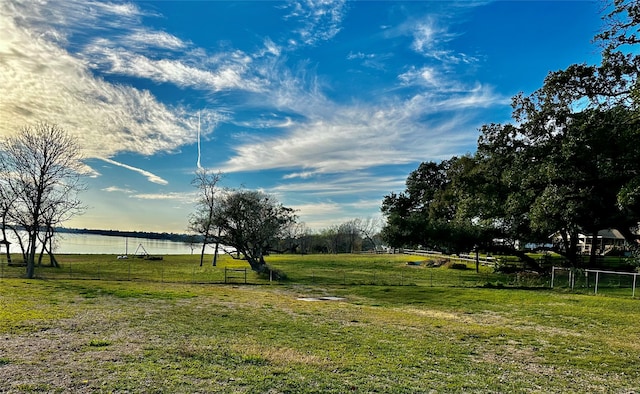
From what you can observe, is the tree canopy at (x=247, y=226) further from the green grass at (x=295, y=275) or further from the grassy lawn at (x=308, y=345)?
the grassy lawn at (x=308, y=345)

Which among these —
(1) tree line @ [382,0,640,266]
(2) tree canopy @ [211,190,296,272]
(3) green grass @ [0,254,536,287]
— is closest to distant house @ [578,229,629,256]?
(3) green grass @ [0,254,536,287]

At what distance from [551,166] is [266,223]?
→ 2033cm

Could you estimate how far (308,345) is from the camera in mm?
8984

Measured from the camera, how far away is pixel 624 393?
20.8 ft

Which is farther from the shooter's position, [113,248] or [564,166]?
[113,248]

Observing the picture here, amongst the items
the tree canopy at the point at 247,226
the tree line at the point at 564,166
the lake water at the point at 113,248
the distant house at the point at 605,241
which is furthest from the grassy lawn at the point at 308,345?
the distant house at the point at 605,241

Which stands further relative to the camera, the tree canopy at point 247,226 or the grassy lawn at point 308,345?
the tree canopy at point 247,226

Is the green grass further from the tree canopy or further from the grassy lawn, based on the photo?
the grassy lawn

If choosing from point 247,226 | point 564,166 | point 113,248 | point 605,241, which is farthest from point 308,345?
point 113,248

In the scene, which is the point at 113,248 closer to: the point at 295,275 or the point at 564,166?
the point at 295,275

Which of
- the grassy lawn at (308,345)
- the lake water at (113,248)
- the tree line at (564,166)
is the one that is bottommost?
the lake water at (113,248)

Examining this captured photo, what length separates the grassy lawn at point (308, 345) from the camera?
250 inches

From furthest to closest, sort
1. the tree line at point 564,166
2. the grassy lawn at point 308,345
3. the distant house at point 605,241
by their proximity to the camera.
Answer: the distant house at point 605,241
the tree line at point 564,166
the grassy lawn at point 308,345

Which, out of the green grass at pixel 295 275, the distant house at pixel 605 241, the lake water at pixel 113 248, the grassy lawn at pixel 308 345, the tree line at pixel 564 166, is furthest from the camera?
the distant house at pixel 605 241
